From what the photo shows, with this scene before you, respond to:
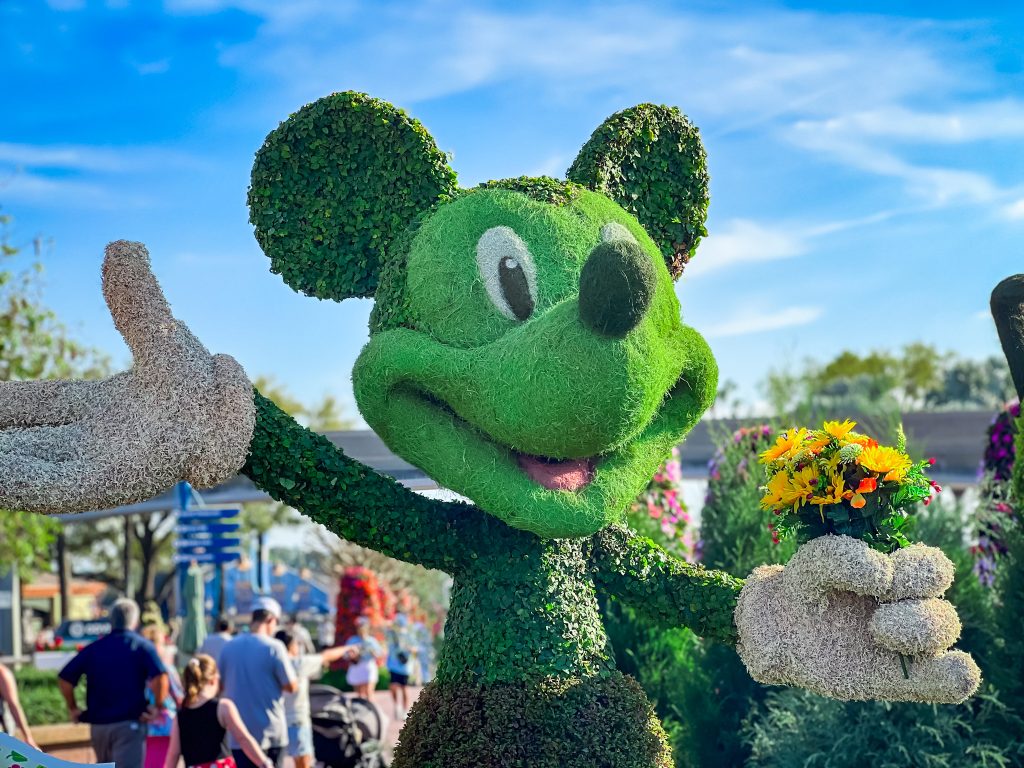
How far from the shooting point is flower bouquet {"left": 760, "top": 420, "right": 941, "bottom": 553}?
3598 millimetres

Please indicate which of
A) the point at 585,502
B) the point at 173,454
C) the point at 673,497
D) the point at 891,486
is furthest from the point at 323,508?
the point at 673,497

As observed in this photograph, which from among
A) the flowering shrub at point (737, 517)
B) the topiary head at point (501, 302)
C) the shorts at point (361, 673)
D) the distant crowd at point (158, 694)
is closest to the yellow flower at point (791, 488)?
the topiary head at point (501, 302)

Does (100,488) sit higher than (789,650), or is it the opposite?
(100,488)

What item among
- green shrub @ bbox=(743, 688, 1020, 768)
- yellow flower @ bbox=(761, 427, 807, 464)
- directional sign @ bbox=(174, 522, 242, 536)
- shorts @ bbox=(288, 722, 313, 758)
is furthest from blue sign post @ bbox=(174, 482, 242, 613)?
yellow flower @ bbox=(761, 427, 807, 464)

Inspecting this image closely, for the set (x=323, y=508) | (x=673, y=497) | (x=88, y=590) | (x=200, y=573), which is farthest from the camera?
(x=88, y=590)

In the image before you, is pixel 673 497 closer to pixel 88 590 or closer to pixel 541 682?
pixel 541 682

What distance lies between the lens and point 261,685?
5852 mm

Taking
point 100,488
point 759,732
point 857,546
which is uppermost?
A: point 100,488

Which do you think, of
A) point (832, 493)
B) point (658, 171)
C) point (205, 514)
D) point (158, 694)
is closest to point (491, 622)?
point (832, 493)

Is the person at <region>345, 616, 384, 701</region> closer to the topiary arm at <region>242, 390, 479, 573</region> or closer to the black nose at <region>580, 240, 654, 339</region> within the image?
the topiary arm at <region>242, 390, 479, 573</region>

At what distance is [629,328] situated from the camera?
3256 millimetres

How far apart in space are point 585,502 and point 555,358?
21.5 inches

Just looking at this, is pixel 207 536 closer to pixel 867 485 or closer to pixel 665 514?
pixel 665 514

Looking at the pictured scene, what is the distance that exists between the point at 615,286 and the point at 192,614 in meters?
9.61
